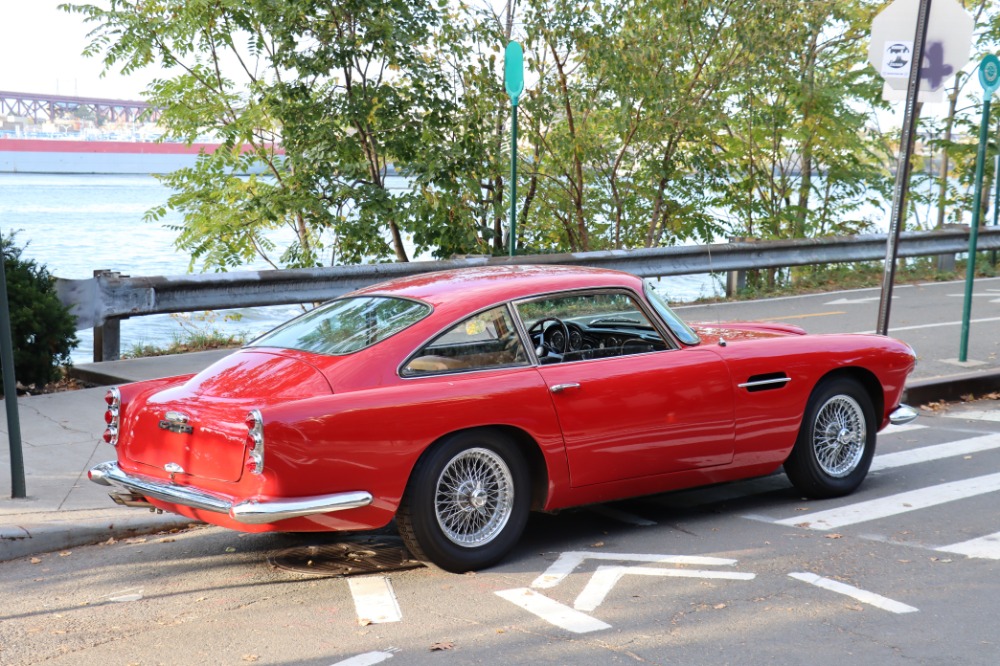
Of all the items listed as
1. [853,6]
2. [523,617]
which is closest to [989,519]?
[523,617]

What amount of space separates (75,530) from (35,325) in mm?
3669

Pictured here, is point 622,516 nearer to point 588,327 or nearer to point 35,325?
point 588,327

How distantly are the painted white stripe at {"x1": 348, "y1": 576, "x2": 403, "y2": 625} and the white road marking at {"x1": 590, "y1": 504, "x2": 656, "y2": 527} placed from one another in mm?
1598

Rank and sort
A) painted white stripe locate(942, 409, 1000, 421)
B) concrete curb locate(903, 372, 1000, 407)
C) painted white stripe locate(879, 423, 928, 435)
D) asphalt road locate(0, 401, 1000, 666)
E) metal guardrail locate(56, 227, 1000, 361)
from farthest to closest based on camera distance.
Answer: metal guardrail locate(56, 227, 1000, 361) → concrete curb locate(903, 372, 1000, 407) → painted white stripe locate(942, 409, 1000, 421) → painted white stripe locate(879, 423, 928, 435) → asphalt road locate(0, 401, 1000, 666)

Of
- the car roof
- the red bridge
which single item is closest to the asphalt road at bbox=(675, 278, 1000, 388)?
the car roof

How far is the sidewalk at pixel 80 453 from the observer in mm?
5961

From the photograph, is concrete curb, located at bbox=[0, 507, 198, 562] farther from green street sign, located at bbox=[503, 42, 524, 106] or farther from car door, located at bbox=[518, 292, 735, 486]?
green street sign, located at bbox=[503, 42, 524, 106]

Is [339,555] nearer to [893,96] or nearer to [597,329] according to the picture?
[597,329]

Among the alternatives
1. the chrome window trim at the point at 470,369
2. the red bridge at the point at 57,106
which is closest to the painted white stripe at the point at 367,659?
the chrome window trim at the point at 470,369

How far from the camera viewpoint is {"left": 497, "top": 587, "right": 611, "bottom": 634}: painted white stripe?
15.0 ft

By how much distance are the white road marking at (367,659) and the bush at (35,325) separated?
5916 mm

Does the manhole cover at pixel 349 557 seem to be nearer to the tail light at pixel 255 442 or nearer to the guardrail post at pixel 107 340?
the tail light at pixel 255 442

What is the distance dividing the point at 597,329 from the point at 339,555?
5.96 feet

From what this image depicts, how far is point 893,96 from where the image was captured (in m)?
10.1
